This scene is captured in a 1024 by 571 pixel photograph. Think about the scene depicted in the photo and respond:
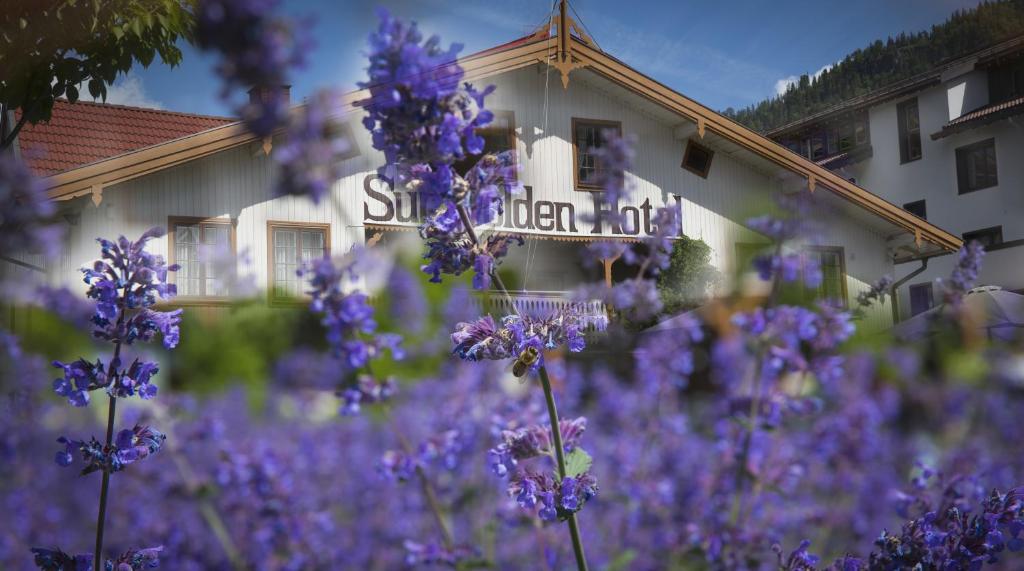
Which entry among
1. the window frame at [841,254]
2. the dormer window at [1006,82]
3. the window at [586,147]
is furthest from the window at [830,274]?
the window at [586,147]

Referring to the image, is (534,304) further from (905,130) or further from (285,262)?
(905,130)

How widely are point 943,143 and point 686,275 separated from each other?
331 millimetres

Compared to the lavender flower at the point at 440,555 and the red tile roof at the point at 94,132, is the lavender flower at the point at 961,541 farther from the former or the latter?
the red tile roof at the point at 94,132

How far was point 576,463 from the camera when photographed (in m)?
0.92

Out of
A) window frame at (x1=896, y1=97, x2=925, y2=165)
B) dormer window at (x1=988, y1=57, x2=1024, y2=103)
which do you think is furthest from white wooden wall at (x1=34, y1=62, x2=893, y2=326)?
dormer window at (x1=988, y1=57, x2=1024, y2=103)

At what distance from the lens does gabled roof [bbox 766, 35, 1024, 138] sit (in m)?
1.04

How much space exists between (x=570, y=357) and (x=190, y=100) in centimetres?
86

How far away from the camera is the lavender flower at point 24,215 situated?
33.3 inches

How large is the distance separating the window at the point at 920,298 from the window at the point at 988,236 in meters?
0.08

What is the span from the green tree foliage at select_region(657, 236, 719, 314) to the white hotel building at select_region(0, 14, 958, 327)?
0.02 meters

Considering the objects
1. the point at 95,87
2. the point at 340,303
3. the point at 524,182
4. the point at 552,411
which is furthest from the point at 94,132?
the point at 552,411

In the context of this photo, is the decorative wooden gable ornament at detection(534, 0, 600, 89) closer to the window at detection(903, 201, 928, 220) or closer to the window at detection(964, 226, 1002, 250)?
the window at detection(903, 201, 928, 220)

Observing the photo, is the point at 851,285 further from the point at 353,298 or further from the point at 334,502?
the point at 334,502

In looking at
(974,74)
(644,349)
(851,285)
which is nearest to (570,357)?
(644,349)
